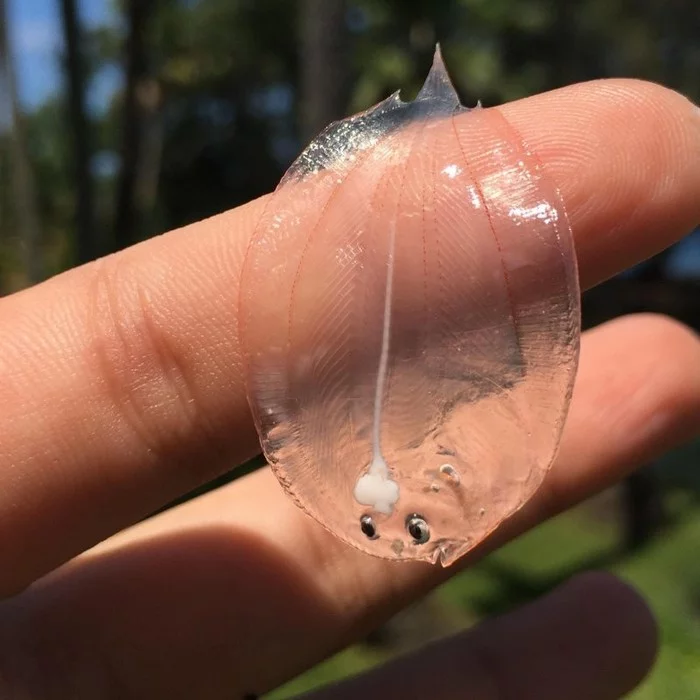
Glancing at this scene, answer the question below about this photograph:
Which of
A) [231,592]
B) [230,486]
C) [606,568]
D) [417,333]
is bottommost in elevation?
[606,568]

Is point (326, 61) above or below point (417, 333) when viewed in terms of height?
above

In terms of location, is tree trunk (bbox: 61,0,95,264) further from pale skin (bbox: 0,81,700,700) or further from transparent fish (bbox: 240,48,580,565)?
transparent fish (bbox: 240,48,580,565)

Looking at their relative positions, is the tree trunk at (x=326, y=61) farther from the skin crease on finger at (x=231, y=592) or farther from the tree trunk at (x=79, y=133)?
the skin crease on finger at (x=231, y=592)

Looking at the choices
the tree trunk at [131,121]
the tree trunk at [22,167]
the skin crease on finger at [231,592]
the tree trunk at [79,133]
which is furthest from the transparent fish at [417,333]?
the tree trunk at [22,167]

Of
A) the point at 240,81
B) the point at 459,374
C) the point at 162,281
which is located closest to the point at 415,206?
the point at 459,374

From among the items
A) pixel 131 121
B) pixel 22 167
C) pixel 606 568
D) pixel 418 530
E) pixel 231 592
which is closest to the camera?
pixel 418 530

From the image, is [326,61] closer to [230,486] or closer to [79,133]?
[79,133]

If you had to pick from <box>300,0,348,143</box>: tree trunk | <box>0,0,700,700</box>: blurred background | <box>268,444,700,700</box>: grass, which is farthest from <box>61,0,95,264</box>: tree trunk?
<box>268,444,700,700</box>: grass

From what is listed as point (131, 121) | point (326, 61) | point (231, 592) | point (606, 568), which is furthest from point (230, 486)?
point (131, 121)
